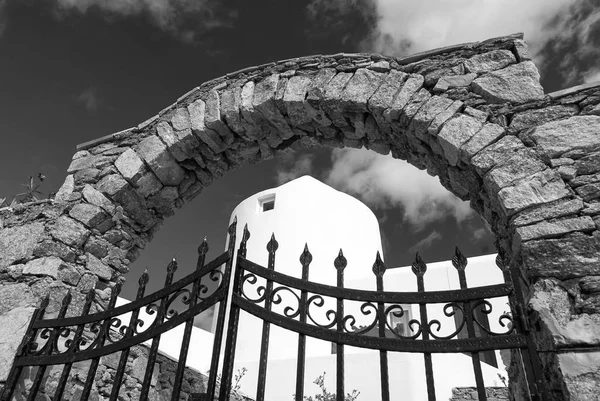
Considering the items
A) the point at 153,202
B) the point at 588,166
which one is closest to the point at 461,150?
the point at 588,166

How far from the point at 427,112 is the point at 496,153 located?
61cm

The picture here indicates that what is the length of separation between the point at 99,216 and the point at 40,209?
1.82 feet

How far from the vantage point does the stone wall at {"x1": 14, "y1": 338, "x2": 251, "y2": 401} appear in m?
2.96

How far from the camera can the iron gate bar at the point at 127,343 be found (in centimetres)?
228

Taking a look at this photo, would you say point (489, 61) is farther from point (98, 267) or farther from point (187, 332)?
point (98, 267)

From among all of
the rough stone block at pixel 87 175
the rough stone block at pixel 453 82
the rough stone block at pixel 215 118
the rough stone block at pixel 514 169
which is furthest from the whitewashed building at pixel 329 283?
the rough stone block at pixel 87 175

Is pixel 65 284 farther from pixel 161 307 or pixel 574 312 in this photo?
pixel 574 312

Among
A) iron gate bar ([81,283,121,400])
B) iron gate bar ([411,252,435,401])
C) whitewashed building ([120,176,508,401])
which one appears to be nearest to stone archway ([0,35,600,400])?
iron gate bar ([411,252,435,401])

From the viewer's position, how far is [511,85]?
9.54ft

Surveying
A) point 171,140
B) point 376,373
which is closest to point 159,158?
point 171,140

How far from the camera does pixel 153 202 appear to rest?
407cm

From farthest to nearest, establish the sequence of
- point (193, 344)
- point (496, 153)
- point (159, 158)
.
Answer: point (193, 344)
point (159, 158)
point (496, 153)

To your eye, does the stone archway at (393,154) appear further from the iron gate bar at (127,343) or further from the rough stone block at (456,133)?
the iron gate bar at (127,343)

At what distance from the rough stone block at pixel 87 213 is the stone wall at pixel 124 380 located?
119cm
